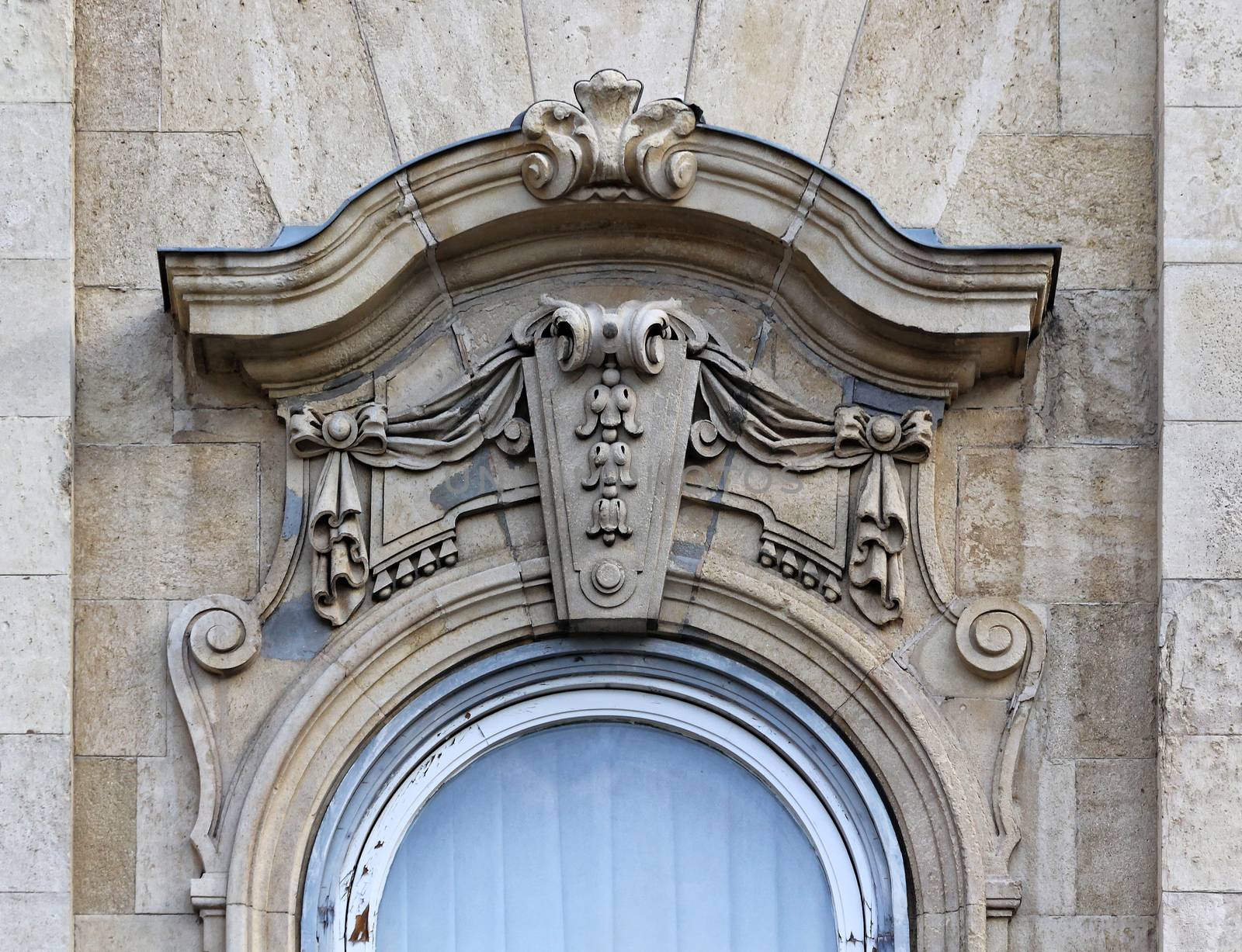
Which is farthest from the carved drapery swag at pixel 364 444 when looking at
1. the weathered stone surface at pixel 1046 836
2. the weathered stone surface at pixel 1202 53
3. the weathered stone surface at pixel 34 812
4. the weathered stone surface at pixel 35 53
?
the weathered stone surface at pixel 1202 53

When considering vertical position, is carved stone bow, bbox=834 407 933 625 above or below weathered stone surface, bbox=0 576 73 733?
above

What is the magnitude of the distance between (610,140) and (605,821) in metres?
1.90

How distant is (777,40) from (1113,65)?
0.98 metres

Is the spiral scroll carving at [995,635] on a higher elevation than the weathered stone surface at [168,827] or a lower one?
higher

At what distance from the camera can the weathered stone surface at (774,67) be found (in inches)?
272

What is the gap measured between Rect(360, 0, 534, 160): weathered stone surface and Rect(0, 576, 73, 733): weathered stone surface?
165 cm

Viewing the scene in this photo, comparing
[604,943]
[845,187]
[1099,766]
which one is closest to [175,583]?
[604,943]

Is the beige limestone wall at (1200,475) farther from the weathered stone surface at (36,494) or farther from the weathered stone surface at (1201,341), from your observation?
the weathered stone surface at (36,494)

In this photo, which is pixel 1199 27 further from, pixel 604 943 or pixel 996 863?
pixel 604 943

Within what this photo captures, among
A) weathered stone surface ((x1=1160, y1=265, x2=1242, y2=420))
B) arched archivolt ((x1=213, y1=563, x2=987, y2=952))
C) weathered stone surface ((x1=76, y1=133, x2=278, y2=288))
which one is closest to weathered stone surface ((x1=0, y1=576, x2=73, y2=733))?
arched archivolt ((x1=213, y1=563, x2=987, y2=952))

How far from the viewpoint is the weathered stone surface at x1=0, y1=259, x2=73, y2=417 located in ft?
21.6

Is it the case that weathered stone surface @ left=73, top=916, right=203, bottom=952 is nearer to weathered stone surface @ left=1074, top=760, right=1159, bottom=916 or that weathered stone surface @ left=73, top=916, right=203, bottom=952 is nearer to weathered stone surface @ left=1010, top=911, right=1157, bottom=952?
weathered stone surface @ left=1010, top=911, right=1157, bottom=952

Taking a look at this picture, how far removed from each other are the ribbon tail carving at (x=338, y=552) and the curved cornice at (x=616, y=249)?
37 cm

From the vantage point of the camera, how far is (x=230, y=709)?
21.3 ft
